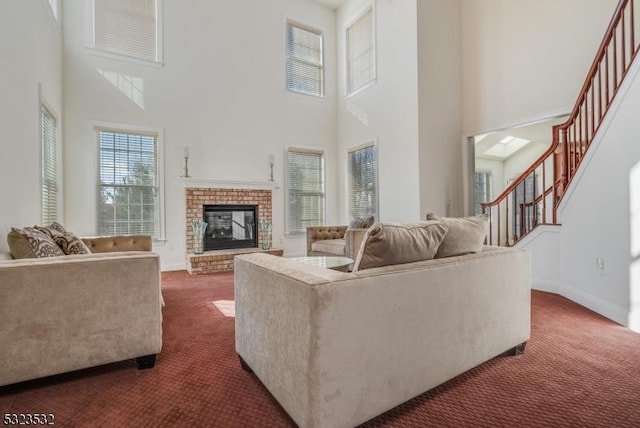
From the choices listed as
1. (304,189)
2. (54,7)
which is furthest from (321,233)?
(54,7)

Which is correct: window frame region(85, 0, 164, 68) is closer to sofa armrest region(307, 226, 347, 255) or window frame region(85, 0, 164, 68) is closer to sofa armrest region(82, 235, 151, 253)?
sofa armrest region(82, 235, 151, 253)

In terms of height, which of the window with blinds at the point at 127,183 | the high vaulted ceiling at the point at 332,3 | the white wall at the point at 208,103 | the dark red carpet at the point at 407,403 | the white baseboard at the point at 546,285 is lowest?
the dark red carpet at the point at 407,403

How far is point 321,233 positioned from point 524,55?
153 inches

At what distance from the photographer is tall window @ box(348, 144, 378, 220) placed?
18.7 ft

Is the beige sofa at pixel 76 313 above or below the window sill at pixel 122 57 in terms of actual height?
below

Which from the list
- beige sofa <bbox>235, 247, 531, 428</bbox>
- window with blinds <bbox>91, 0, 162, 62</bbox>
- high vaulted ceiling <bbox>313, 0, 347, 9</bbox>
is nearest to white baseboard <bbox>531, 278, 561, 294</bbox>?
beige sofa <bbox>235, 247, 531, 428</bbox>

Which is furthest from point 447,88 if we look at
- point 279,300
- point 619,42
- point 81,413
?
point 81,413

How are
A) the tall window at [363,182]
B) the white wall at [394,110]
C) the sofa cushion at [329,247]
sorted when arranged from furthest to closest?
the tall window at [363,182]
the white wall at [394,110]
the sofa cushion at [329,247]

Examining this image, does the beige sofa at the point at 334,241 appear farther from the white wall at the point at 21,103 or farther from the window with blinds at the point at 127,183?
the white wall at the point at 21,103

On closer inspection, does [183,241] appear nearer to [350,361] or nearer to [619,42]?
[350,361]

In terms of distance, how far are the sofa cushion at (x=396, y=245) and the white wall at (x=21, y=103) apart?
2669mm

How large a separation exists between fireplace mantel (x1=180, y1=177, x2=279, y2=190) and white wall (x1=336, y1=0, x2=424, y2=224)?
1906mm

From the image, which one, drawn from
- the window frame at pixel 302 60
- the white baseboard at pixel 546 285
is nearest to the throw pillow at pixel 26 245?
the white baseboard at pixel 546 285

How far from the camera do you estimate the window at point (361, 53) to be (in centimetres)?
577
